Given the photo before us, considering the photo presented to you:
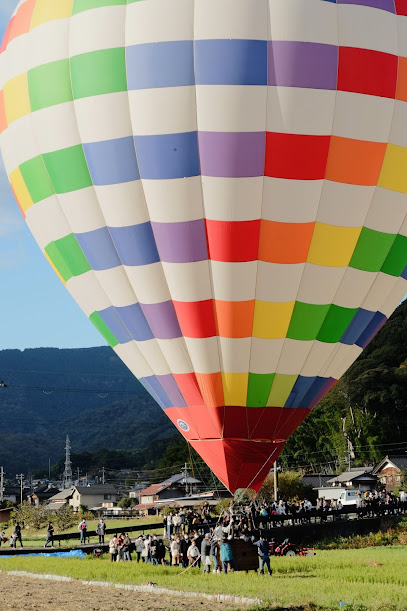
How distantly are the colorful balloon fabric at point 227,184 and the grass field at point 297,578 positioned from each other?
2.39 m

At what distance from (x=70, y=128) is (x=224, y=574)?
34.4 feet

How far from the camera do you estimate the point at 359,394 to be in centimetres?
8319

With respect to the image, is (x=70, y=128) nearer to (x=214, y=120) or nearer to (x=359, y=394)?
(x=214, y=120)

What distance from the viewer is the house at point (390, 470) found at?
71438 mm

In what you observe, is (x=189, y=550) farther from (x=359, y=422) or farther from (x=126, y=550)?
(x=359, y=422)

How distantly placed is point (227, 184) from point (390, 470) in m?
61.3

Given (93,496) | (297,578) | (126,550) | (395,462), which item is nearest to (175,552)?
(126,550)

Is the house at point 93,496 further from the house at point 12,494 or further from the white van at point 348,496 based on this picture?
the white van at point 348,496

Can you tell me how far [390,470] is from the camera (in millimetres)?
73000

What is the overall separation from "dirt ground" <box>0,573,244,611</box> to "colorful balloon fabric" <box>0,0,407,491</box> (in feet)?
10.8

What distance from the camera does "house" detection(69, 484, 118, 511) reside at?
10174 centimetres

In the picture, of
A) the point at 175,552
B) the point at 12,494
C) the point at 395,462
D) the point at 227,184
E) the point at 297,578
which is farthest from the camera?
the point at 12,494

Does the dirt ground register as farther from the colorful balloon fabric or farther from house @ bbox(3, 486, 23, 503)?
house @ bbox(3, 486, 23, 503)

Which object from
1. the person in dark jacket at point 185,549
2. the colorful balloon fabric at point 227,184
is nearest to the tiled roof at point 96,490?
the person in dark jacket at point 185,549
